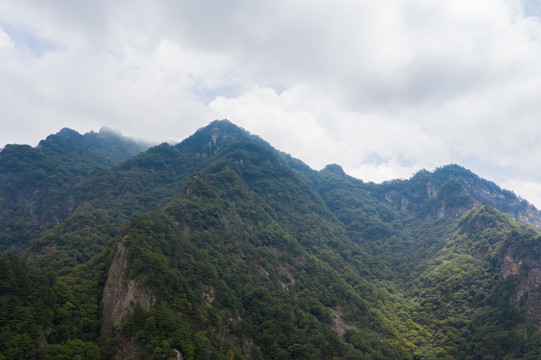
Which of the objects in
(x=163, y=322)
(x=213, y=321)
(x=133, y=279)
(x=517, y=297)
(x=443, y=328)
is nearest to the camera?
(x=163, y=322)

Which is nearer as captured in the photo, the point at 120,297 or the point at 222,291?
the point at 120,297

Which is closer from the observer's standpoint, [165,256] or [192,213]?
[165,256]

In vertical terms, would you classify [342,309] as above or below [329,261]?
below

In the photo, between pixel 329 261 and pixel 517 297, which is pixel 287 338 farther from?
pixel 517 297

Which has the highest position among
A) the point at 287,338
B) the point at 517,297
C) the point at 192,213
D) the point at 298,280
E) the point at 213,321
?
the point at 192,213

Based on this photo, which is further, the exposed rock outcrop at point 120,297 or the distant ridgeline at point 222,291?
the exposed rock outcrop at point 120,297

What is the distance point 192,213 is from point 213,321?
64.5 metres

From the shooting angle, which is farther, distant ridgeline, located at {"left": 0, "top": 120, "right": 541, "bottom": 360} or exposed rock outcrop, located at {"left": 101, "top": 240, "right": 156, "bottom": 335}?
exposed rock outcrop, located at {"left": 101, "top": 240, "right": 156, "bottom": 335}

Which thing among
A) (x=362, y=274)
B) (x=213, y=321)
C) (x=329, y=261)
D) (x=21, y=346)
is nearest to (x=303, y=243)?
(x=329, y=261)

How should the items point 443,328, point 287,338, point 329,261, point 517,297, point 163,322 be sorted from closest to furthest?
point 163,322 < point 287,338 < point 517,297 < point 443,328 < point 329,261

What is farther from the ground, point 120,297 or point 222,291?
point 222,291

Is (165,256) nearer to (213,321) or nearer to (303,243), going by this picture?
(213,321)

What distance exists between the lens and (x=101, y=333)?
240 ft

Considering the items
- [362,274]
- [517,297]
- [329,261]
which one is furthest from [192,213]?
[517,297]
